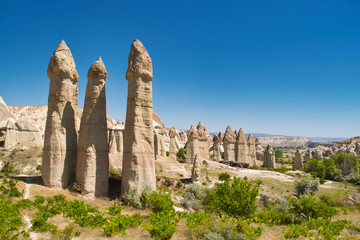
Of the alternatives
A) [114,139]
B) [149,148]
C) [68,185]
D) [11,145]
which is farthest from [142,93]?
[11,145]

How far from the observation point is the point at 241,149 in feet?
175

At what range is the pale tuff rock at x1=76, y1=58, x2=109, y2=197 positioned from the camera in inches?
711

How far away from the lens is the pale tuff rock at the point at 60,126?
59.7ft

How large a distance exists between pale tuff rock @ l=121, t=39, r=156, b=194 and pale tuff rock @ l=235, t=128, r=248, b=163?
37563 mm

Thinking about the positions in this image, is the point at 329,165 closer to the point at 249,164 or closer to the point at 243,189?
the point at 249,164

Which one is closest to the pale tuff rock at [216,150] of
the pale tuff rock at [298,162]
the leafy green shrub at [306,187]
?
the pale tuff rock at [298,162]

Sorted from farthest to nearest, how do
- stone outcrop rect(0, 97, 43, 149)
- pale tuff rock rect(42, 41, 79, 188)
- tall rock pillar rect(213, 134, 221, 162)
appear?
tall rock pillar rect(213, 134, 221, 162) < stone outcrop rect(0, 97, 43, 149) < pale tuff rock rect(42, 41, 79, 188)

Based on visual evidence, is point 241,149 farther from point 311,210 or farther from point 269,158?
point 311,210

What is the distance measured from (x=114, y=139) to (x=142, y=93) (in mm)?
19469

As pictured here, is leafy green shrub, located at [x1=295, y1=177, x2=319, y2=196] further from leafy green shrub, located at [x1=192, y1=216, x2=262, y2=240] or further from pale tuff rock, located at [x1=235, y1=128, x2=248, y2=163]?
leafy green shrub, located at [x1=192, y1=216, x2=262, y2=240]

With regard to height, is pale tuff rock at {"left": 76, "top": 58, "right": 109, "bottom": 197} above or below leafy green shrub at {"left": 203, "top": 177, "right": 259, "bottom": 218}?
above

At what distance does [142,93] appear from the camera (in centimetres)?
1908

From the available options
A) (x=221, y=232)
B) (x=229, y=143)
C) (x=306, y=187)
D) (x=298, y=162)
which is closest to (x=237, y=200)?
(x=221, y=232)

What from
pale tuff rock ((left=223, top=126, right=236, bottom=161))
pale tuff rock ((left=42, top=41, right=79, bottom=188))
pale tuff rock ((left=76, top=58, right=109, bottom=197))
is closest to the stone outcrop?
pale tuff rock ((left=42, top=41, right=79, bottom=188))
